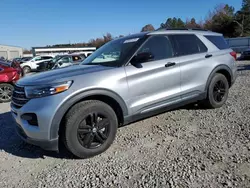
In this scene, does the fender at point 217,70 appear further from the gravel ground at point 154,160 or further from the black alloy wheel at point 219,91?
the gravel ground at point 154,160

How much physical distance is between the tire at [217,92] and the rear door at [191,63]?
0.98 ft

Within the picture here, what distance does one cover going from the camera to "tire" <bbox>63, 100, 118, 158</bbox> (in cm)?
294

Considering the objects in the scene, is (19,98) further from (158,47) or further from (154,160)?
(158,47)

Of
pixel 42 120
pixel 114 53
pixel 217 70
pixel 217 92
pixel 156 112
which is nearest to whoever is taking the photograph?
pixel 42 120

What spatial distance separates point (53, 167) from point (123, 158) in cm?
99

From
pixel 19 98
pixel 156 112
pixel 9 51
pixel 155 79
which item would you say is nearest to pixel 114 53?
pixel 155 79

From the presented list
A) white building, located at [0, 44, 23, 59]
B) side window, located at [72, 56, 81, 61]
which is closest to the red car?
side window, located at [72, 56, 81, 61]

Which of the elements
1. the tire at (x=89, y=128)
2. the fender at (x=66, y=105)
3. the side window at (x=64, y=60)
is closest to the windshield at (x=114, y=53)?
the fender at (x=66, y=105)

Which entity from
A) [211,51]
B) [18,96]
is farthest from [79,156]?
[211,51]

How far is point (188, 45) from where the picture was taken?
4285 mm

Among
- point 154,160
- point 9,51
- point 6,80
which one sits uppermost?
point 9,51

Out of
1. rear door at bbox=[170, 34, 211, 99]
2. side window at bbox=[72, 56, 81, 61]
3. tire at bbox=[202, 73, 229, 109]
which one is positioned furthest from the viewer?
side window at bbox=[72, 56, 81, 61]

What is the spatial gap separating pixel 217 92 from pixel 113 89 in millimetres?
2783

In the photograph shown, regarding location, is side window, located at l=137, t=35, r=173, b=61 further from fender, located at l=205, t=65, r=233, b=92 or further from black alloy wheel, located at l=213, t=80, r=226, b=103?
black alloy wheel, located at l=213, t=80, r=226, b=103
